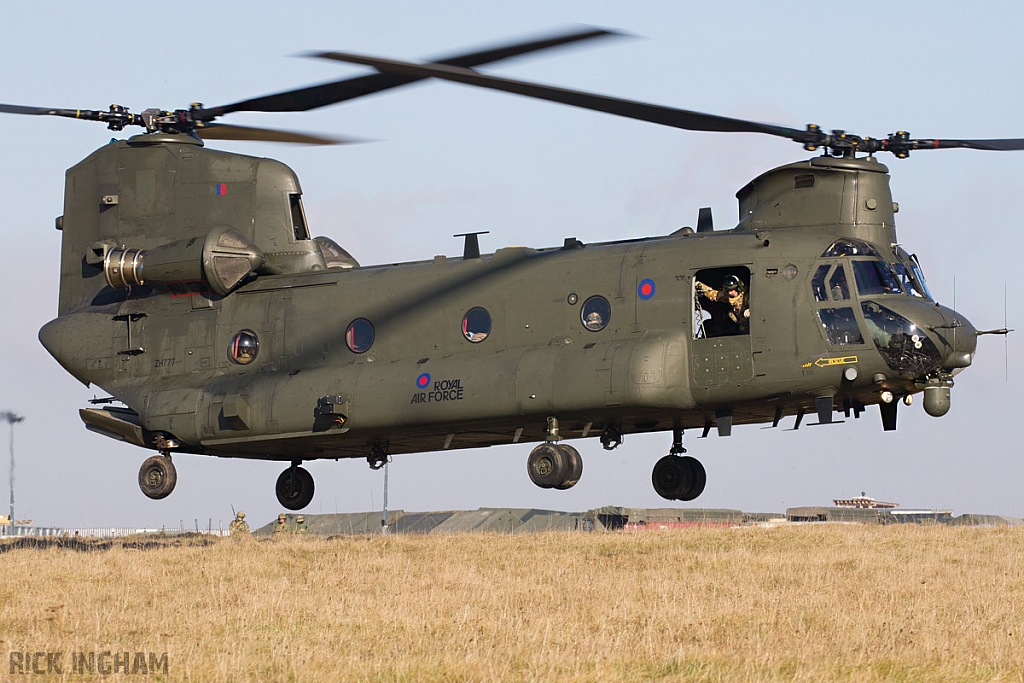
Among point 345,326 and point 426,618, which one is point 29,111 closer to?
point 345,326

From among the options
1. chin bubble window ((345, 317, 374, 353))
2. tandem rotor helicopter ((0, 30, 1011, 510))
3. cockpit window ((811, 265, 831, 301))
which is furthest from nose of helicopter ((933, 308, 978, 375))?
chin bubble window ((345, 317, 374, 353))

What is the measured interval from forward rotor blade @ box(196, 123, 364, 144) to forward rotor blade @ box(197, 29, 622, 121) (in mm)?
424

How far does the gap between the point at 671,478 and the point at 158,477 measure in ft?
27.9

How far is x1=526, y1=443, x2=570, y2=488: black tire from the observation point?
18891 millimetres

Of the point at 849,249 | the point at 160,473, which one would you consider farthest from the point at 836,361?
the point at 160,473

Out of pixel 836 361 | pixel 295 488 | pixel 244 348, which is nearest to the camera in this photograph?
pixel 836 361

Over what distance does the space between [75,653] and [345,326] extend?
8.63m

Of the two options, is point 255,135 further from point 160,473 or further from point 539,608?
point 539,608

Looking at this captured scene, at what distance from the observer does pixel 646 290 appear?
18.8 m

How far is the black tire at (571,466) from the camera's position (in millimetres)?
18953

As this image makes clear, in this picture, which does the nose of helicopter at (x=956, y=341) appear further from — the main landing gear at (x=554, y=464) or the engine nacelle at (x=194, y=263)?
the engine nacelle at (x=194, y=263)

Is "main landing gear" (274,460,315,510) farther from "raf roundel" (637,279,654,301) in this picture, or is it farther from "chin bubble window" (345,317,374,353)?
"raf roundel" (637,279,654,301)

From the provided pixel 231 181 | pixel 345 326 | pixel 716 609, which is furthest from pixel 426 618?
pixel 231 181

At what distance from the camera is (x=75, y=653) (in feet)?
43.0
